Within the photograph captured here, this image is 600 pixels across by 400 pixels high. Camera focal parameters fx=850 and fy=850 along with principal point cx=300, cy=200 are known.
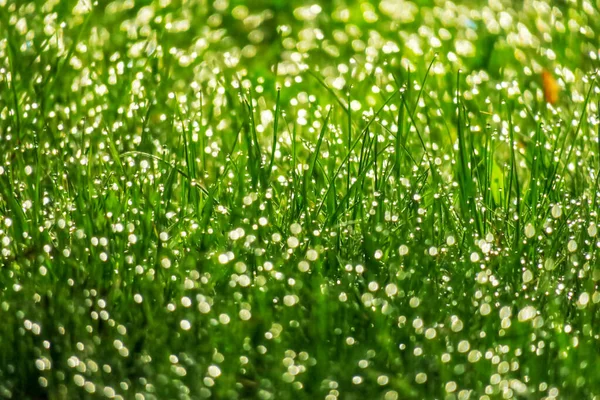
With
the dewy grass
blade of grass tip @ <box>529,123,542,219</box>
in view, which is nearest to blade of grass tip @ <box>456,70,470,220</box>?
the dewy grass

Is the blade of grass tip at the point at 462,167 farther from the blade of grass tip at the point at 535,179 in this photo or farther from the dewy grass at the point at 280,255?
the blade of grass tip at the point at 535,179

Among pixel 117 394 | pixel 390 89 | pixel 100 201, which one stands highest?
pixel 100 201

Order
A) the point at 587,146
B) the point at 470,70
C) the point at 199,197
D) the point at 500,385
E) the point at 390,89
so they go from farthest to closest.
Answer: the point at 470,70 → the point at 390,89 → the point at 587,146 → the point at 199,197 → the point at 500,385

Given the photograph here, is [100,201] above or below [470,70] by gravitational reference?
above

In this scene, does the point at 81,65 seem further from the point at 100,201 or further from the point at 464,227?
the point at 464,227

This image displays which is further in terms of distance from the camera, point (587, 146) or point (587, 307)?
point (587, 146)

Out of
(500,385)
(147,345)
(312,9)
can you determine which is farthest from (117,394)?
(312,9)

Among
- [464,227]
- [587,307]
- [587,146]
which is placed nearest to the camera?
[587,307]

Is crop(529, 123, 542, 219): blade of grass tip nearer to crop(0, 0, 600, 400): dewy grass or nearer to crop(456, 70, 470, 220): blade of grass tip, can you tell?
crop(0, 0, 600, 400): dewy grass
